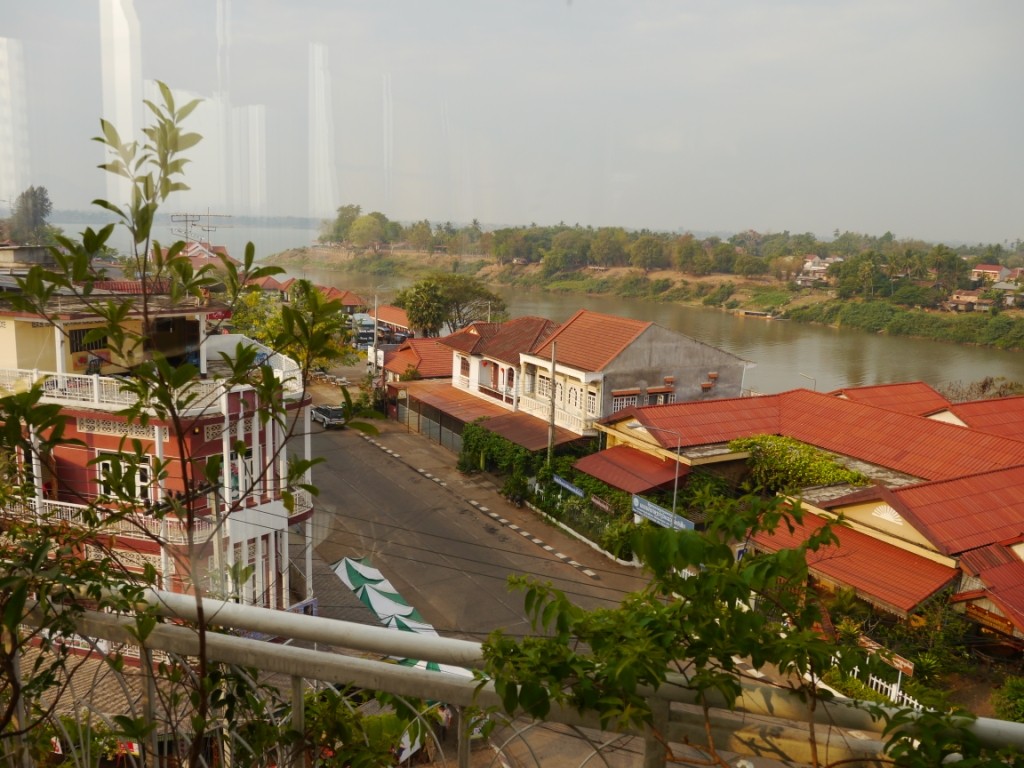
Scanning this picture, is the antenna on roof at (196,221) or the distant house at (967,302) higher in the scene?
the antenna on roof at (196,221)

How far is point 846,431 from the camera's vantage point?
7754 mm

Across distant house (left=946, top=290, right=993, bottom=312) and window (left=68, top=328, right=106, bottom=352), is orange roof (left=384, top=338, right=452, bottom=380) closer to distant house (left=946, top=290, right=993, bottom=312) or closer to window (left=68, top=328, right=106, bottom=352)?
window (left=68, top=328, right=106, bottom=352)

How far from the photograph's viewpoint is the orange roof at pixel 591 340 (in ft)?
30.1

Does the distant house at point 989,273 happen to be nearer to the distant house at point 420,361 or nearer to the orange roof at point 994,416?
the orange roof at point 994,416

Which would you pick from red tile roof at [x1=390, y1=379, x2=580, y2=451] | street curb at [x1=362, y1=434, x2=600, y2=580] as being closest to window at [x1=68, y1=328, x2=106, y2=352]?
street curb at [x1=362, y1=434, x2=600, y2=580]

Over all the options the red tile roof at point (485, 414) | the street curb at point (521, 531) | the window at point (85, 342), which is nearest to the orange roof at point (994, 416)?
the red tile roof at point (485, 414)

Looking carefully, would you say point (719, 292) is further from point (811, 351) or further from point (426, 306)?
point (426, 306)

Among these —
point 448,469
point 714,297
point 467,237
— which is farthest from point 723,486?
point 467,237

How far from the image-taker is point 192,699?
83 cm

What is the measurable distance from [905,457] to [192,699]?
24.3 ft

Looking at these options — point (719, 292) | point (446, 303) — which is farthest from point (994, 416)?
point (719, 292)

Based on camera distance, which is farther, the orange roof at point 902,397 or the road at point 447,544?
the orange roof at point 902,397

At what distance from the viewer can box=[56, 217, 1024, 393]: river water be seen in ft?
58.5

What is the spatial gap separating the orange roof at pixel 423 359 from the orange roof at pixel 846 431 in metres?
4.74
